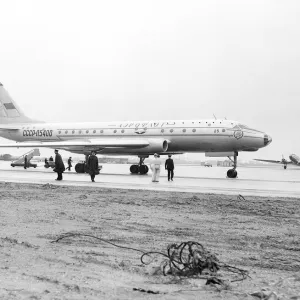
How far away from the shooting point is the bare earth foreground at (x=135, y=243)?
4.36m

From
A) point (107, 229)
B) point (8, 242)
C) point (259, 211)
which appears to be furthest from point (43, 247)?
point (259, 211)

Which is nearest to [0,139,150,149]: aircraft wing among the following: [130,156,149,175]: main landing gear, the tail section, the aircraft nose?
[130,156,149,175]: main landing gear

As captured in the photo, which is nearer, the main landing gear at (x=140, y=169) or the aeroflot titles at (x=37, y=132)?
the main landing gear at (x=140, y=169)

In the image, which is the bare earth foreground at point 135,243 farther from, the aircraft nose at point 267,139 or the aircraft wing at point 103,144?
the aircraft wing at point 103,144

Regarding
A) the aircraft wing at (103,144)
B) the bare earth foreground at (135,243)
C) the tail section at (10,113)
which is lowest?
the bare earth foreground at (135,243)

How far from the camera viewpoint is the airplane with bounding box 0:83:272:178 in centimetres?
2798

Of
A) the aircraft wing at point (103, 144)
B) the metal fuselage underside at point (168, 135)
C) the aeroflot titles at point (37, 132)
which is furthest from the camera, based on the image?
the aeroflot titles at point (37, 132)

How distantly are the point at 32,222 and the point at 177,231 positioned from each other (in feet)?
9.52

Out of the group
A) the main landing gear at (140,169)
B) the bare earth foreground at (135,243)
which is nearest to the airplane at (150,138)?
the main landing gear at (140,169)

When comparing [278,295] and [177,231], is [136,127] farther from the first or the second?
[278,295]

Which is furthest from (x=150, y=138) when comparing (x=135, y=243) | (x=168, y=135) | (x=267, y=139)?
(x=135, y=243)

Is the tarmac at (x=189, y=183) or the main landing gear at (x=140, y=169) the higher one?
the main landing gear at (x=140, y=169)

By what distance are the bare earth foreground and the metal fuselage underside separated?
15384 millimetres

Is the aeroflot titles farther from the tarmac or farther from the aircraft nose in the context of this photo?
the aircraft nose
